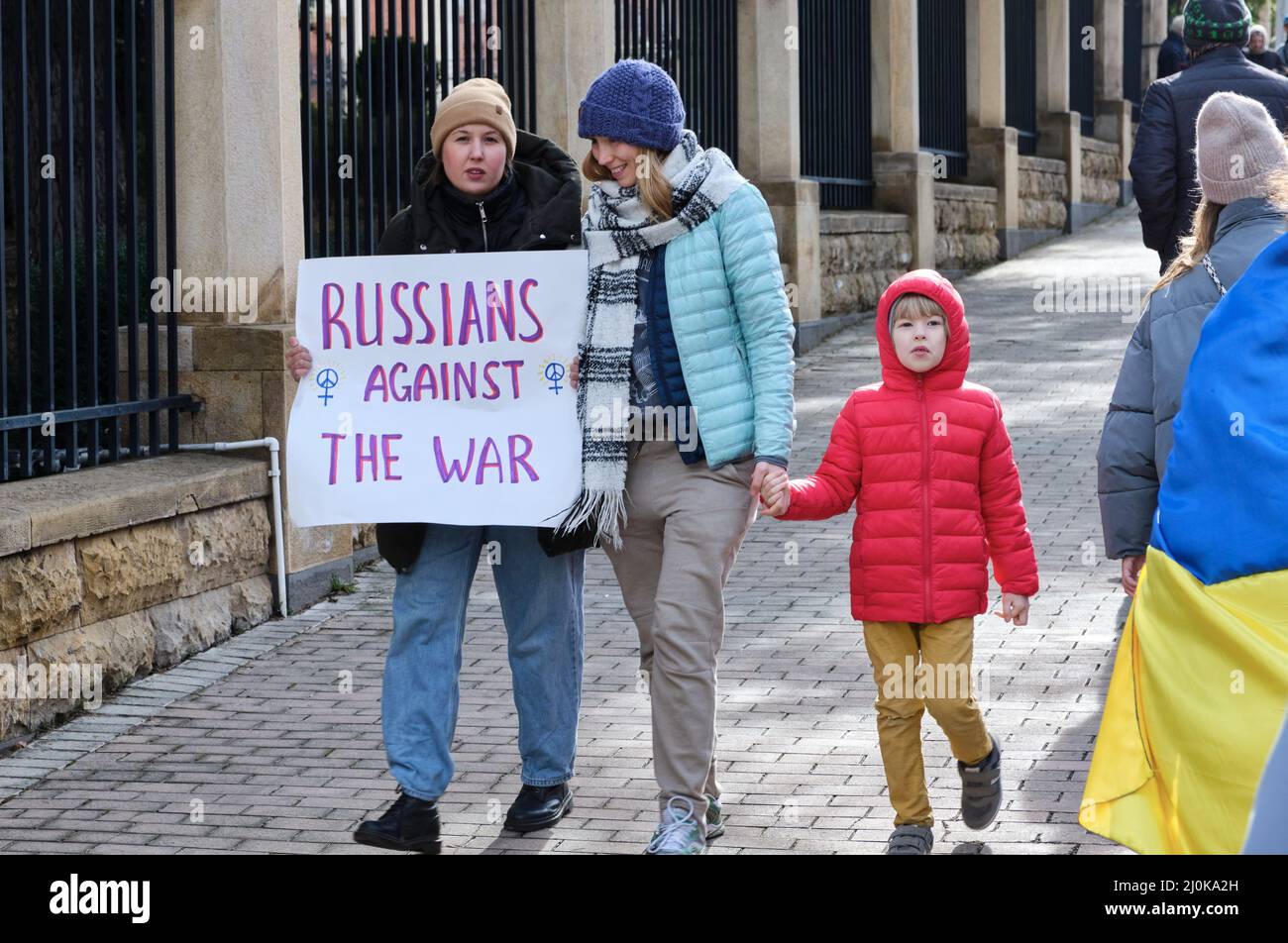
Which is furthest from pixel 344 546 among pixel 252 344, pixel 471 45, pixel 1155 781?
pixel 1155 781

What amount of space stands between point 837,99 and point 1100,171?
9259mm

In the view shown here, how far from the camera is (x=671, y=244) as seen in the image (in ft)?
15.7

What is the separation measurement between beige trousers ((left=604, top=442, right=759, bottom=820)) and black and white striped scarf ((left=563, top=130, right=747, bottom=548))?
89 millimetres

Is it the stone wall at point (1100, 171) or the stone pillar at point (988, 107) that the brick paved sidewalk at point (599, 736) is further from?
the stone wall at point (1100, 171)

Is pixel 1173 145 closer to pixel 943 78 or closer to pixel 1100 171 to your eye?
pixel 943 78

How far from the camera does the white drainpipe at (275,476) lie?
7902mm

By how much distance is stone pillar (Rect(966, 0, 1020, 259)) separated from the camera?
66.6 ft

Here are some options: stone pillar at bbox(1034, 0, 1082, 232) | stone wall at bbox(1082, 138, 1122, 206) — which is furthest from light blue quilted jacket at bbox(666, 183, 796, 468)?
stone wall at bbox(1082, 138, 1122, 206)

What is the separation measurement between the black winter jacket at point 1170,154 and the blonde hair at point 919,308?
3.26 m

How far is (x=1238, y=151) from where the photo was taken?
4.63 meters

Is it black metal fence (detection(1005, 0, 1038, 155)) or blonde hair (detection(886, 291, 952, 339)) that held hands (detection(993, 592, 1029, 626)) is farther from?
black metal fence (detection(1005, 0, 1038, 155))

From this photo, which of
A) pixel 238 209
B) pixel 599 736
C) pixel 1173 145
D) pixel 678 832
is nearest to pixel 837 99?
pixel 1173 145

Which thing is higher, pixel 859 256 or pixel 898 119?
pixel 898 119
